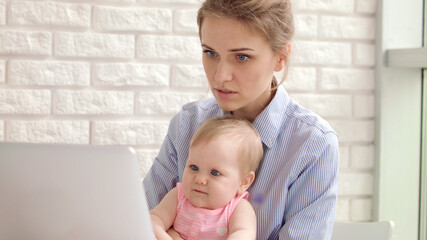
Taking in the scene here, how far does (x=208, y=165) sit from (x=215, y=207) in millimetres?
104

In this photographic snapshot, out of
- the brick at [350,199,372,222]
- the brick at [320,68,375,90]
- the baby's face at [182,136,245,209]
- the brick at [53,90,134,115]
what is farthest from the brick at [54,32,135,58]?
the brick at [350,199,372,222]

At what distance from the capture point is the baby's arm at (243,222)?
1.45m

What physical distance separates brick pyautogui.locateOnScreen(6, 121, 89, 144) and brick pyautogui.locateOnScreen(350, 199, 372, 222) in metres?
1.08

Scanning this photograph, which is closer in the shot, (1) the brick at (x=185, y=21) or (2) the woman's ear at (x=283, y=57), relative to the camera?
(2) the woman's ear at (x=283, y=57)

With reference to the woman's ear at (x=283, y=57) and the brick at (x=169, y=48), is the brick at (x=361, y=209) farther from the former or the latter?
the woman's ear at (x=283, y=57)

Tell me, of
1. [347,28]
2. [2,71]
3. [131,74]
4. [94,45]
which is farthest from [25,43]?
[347,28]

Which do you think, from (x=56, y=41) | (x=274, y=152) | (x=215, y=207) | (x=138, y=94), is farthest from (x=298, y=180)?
(x=56, y=41)

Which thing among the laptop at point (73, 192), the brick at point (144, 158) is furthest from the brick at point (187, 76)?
the laptop at point (73, 192)

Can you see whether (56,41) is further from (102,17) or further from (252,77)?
(252,77)

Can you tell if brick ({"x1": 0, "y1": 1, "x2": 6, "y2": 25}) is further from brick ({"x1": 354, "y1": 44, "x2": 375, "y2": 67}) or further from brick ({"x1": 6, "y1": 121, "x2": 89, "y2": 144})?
brick ({"x1": 354, "y1": 44, "x2": 375, "y2": 67})

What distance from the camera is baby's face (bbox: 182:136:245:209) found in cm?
151

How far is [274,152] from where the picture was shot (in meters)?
1.63

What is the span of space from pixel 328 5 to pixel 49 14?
1034mm

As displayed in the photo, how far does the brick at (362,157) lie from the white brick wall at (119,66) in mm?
185
